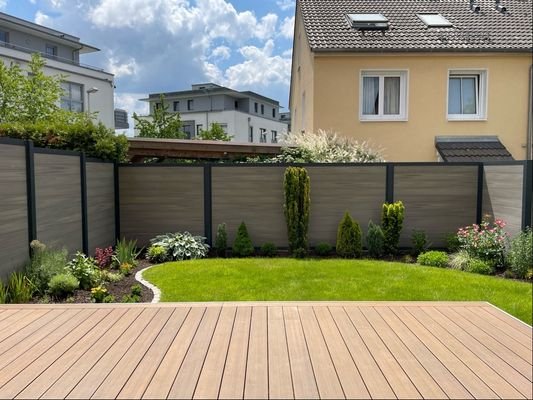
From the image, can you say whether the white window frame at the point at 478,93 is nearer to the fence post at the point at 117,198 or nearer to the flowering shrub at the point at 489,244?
the flowering shrub at the point at 489,244

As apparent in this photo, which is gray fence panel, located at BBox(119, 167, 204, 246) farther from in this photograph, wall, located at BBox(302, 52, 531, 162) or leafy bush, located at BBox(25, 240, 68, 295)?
Result: wall, located at BBox(302, 52, 531, 162)

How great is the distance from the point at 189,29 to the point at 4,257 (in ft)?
11.7

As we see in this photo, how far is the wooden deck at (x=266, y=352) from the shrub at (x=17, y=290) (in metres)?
0.49

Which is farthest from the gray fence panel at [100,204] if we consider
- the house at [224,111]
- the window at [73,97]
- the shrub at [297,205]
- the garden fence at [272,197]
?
the house at [224,111]

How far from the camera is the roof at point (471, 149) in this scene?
10.7 meters

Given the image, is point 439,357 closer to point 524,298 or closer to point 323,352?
point 323,352

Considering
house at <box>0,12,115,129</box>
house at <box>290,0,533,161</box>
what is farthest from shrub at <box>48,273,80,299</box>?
house at <box>0,12,115,129</box>

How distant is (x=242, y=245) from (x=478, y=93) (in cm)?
799

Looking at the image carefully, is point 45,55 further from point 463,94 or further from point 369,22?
point 463,94

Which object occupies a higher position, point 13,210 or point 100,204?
point 13,210

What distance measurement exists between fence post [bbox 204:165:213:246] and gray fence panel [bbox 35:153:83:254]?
2339mm

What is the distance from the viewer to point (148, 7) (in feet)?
21.7

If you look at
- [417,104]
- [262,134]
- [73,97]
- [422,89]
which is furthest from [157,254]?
[262,134]

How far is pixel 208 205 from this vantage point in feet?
27.4
